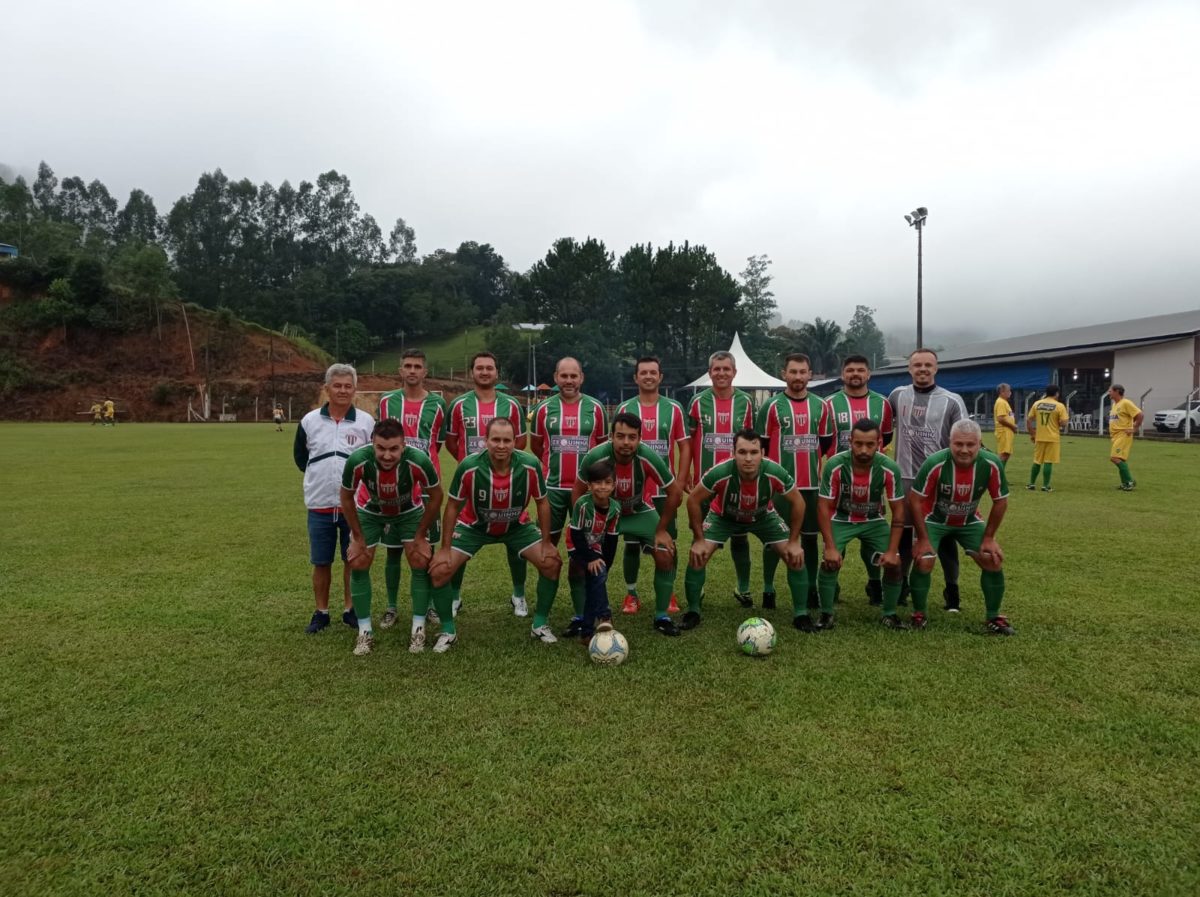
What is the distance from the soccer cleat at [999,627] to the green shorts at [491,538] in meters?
3.21

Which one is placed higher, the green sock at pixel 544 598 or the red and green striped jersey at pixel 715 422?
the red and green striped jersey at pixel 715 422

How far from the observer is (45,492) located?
11.9m

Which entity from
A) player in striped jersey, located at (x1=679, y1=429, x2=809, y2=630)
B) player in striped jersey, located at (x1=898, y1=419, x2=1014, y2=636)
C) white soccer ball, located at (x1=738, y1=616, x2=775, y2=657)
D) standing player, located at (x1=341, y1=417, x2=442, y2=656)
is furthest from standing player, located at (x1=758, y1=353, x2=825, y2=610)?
standing player, located at (x1=341, y1=417, x2=442, y2=656)

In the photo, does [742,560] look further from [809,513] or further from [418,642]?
[418,642]

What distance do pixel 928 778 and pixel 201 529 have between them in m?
8.71

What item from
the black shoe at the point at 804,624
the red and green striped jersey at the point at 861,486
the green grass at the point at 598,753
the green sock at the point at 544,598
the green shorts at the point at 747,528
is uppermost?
the red and green striped jersey at the point at 861,486

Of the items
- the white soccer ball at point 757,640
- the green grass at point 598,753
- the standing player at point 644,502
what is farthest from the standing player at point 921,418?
the standing player at point 644,502

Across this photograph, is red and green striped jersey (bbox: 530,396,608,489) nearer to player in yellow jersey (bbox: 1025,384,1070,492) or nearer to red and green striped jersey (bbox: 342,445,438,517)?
red and green striped jersey (bbox: 342,445,438,517)

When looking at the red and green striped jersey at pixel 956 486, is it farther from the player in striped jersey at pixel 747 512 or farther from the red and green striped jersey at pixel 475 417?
the red and green striped jersey at pixel 475 417

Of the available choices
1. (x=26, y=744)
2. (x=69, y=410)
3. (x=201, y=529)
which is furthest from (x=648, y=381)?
(x=69, y=410)

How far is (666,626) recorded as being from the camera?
498cm

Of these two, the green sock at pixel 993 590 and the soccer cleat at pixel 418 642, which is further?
the green sock at pixel 993 590

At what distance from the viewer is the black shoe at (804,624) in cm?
501

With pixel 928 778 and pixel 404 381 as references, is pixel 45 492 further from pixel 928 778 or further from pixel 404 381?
pixel 928 778
